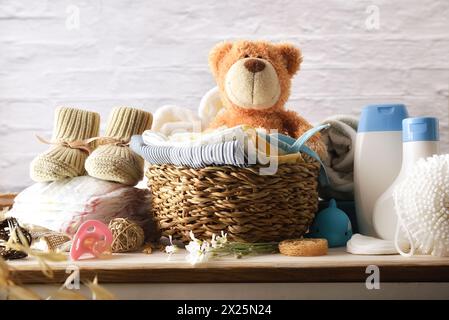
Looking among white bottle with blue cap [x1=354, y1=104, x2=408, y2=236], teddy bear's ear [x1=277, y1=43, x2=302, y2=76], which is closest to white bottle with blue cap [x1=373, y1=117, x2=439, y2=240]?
white bottle with blue cap [x1=354, y1=104, x2=408, y2=236]

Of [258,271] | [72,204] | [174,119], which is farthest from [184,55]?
[258,271]

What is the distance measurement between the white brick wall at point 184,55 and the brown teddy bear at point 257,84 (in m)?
0.36

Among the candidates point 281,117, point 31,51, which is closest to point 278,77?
point 281,117

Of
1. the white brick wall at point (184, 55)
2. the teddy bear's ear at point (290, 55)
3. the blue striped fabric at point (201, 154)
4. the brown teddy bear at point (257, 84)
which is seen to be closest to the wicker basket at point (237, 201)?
the blue striped fabric at point (201, 154)

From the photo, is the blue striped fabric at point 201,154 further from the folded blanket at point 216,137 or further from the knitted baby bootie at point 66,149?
the knitted baby bootie at point 66,149

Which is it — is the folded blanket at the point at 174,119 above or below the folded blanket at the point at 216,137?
above

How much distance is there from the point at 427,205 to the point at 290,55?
15.0 inches

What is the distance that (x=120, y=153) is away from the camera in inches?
34.4

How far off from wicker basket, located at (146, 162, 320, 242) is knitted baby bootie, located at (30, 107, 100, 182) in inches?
6.8

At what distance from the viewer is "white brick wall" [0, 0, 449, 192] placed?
1230 mm

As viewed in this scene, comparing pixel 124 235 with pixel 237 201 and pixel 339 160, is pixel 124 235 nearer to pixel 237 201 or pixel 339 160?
pixel 237 201

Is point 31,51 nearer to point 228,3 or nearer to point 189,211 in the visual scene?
point 228,3

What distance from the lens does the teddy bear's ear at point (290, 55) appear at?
0.92 meters

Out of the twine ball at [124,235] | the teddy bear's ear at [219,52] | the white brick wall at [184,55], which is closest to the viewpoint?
the twine ball at [124,235]
